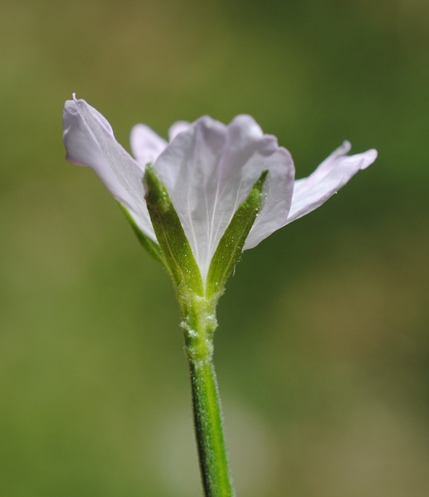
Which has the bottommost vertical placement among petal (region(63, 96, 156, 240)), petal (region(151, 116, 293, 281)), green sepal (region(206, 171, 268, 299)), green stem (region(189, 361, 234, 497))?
green stem (region(189, 361, 234, 497))

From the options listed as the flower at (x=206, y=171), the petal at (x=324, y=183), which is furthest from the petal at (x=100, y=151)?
the petal at (x=324, y=183)

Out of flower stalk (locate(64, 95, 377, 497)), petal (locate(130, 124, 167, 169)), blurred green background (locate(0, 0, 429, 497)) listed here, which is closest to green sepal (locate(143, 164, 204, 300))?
flower stalk (locate(64, 95, 377, 497))

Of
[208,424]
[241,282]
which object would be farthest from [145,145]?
[241,282]

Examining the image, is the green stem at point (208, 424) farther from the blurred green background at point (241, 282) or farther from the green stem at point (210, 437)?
the blurred green background at point (241, 282)

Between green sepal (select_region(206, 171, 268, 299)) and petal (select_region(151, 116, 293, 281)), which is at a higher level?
petal (select_region(151, 116, 293, 281))

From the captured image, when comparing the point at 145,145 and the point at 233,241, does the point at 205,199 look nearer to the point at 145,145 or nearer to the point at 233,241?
the point at 233,241

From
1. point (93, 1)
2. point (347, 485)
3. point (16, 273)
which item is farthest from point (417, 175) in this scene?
point (93, 1)

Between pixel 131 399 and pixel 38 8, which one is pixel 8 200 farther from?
pixel 38 8

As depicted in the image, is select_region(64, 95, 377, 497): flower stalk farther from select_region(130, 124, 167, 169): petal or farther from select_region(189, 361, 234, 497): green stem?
select_region(130, 124, 167, 169): petal
